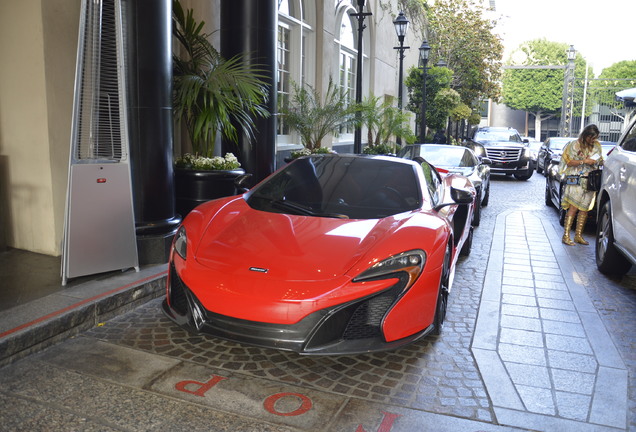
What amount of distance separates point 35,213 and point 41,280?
1.21 m

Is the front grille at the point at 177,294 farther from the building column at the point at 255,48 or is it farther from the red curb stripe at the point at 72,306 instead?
the building column at the point at 255,48

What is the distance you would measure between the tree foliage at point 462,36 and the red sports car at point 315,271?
96.4 feet

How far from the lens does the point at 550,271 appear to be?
679cm

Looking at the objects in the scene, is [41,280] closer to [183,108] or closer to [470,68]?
[183,108]

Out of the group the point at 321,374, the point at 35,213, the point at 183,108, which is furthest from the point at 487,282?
the point at 35,213

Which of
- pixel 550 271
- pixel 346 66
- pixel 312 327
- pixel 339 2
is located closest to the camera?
pixel 312 327

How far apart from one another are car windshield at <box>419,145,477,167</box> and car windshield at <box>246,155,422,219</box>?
5.47 meters

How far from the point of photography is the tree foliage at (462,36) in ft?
105

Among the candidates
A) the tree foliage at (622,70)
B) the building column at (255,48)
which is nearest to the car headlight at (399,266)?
the building column at (255,48)

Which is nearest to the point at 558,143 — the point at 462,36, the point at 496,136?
the point at 496,136

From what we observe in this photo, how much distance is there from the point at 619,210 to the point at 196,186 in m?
5.05

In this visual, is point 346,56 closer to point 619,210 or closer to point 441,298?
point 619,210

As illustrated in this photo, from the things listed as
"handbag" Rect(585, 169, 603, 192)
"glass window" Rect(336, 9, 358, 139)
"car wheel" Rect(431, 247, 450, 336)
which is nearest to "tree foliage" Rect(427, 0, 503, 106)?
"glass window" Rect(336, 9, 358, 139)

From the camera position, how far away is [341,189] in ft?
16.2
